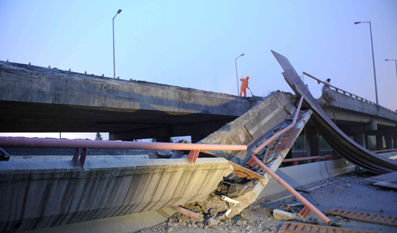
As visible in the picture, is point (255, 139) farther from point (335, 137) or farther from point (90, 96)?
point (90, 96)

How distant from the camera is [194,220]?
5.44 meters

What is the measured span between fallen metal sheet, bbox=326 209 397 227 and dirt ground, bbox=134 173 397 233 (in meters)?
0.11

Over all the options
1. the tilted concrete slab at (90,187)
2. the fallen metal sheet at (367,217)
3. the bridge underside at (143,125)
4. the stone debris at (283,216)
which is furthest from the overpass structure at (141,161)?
the fallen metal sheet at (367,217)

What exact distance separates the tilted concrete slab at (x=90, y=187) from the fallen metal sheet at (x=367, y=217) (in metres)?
3.44

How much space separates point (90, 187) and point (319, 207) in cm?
618

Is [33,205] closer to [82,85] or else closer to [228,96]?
[82,85]

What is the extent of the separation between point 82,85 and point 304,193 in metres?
8.35

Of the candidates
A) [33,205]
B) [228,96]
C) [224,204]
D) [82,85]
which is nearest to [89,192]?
[33,205]

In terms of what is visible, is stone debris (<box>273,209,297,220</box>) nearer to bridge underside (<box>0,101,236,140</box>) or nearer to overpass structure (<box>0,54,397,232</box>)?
overpass structure (<box>0,54,397,232</box>)

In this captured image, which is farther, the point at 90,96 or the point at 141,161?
the point at 90,96

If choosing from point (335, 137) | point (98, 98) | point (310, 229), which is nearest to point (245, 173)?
point (310, 229)

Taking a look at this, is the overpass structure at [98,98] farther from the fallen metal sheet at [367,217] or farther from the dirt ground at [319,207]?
the fallen metal sheet at [367,217]

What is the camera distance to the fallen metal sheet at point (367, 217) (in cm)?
575

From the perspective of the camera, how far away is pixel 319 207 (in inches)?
285
